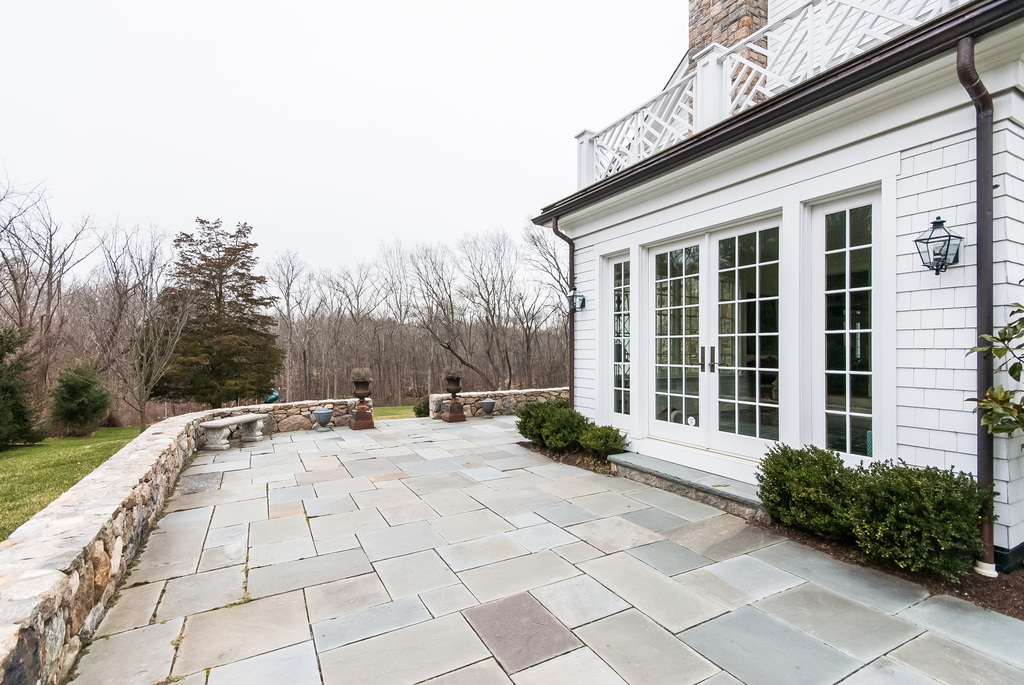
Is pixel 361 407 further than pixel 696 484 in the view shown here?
Yes

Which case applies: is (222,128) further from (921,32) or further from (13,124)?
(921,32)

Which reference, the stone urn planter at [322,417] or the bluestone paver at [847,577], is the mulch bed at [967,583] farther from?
the stone urn planter at [322,417]

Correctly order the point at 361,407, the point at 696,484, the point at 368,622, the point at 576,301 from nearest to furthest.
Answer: the point at 368,622 → the point at 696,484 → the point at 576,301 → the point at 361,407

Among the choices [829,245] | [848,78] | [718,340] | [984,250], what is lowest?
[718,340]

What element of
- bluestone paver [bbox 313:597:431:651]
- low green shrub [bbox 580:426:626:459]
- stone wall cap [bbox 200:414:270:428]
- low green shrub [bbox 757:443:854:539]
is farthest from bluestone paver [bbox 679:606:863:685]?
stone wall cap [bbox 200:414:270:428]

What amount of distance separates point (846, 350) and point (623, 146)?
10.9 ft

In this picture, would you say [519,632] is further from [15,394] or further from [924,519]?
[15,394]

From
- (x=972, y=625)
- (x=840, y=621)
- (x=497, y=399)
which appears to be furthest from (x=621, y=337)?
(x=497, y=399)

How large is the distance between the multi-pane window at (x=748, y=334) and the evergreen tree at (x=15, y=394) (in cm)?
1049

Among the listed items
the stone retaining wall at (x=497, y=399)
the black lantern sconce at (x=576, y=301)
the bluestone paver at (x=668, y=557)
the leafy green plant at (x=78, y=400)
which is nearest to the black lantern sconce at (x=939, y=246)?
the bluestone paver at (x=668, y=557)

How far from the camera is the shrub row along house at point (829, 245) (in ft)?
8.50

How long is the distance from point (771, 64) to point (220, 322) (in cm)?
1646

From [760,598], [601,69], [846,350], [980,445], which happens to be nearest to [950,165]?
[846,350]

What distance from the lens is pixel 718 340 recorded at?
4227 mm
